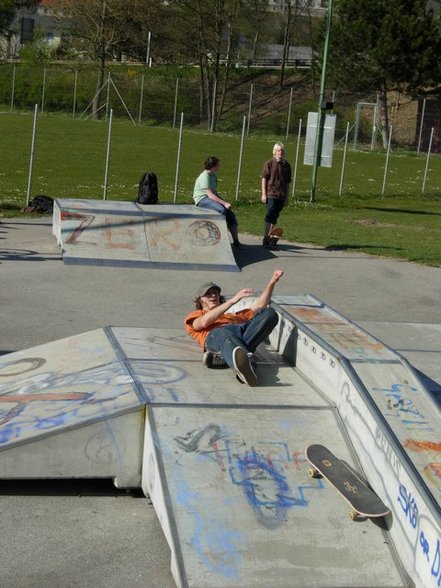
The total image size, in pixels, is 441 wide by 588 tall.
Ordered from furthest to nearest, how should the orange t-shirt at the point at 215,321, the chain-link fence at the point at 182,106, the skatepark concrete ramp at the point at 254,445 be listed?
the chain-link fence at the point at 182,106 → the orange t-shirt at the point at 215,321 → the skatepark concrete ramp at the point at 254,445

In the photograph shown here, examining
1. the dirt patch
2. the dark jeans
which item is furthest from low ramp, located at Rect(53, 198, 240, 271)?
the dirt patch

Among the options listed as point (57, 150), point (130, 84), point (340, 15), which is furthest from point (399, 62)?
point (57, 150)

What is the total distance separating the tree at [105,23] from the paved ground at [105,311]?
136 ft

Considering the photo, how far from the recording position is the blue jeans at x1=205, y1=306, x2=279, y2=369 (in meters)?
8.14

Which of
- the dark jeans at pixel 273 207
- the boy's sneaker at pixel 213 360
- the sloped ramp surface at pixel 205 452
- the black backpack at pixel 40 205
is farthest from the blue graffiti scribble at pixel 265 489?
the black backpack at pixel 40 205

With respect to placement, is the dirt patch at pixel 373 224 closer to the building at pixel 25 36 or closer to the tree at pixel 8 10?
the building at pixel 25 36

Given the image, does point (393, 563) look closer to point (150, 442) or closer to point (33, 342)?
point (150, 442)

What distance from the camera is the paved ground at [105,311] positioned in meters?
5.93

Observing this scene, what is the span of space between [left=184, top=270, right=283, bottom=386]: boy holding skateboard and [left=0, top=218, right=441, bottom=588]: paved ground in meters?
1.44

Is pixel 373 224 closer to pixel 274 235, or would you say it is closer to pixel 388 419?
pixel 274 235

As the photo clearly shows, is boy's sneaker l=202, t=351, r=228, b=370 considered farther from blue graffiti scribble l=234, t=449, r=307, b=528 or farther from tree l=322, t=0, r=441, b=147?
tree l=322, t=0, r=441, b=147

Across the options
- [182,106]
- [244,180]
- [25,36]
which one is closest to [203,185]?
[244,180]

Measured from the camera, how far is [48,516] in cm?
655

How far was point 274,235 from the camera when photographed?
16.9m
